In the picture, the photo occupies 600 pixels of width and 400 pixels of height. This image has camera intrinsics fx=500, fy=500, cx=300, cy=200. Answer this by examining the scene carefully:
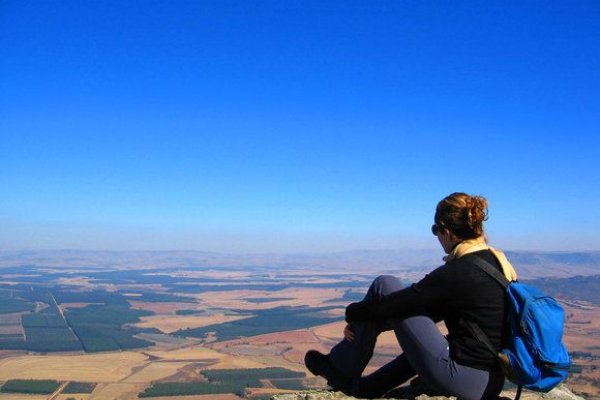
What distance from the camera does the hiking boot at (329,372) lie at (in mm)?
4273

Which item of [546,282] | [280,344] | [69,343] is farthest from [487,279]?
[546,282]

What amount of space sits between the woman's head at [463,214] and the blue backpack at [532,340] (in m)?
0.28

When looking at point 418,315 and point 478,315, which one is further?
point 418,315

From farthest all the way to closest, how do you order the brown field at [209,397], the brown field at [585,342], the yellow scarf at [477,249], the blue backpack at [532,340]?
1. the brown field at [585,342]
2. the brown field at [209,397]
3. the yellow scarf at [477,249]
4. the blue backpack at [532,340]

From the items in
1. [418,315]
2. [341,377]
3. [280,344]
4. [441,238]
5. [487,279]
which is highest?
[441,238]

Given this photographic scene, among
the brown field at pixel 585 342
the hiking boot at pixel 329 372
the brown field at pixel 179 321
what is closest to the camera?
the hiking boot at pixel 329 372

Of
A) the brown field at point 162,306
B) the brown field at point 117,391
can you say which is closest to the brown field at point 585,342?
the brown field at point 117,391

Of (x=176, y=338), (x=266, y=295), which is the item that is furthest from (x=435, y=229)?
(x=266, y=295)

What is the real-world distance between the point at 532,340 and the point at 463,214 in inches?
37.3

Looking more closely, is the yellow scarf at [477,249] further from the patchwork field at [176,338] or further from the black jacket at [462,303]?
the patchwork field at [176,338]

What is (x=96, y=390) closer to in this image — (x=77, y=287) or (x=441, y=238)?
(x=441, y=238)

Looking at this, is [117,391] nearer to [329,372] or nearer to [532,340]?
[329,372]

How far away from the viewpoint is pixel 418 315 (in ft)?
12.0

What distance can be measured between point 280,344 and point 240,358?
7.63 metres
